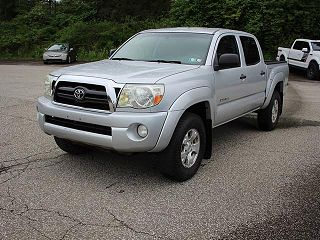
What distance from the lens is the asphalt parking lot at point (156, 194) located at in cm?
378

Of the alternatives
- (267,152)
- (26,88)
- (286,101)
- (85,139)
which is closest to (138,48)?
(85,139)

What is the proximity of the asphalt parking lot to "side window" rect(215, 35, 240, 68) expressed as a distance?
1471mm

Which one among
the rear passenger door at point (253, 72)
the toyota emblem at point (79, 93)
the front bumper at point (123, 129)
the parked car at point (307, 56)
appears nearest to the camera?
the front bumper at point (123, 129)

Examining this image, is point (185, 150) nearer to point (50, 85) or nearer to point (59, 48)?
point (50, 85)

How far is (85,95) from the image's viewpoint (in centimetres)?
462

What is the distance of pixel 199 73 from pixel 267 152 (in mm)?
1919

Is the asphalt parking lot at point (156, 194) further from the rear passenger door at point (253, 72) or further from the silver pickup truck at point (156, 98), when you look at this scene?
the rear passenger door at point (253, 72)

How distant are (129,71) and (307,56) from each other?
50.7ft

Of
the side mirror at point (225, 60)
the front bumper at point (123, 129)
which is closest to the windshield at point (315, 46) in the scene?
the side mirror at point (225, 60)

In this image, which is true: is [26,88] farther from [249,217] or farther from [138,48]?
[249,217]

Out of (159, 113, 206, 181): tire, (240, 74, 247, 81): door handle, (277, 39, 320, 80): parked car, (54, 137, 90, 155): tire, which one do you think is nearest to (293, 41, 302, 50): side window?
(277, 39, 320, 80): parked car

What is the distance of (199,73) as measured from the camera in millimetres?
5168

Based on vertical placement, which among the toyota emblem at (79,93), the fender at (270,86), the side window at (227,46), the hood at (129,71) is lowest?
the fender at (270,86)

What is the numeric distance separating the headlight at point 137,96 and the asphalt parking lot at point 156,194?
3.21ft
